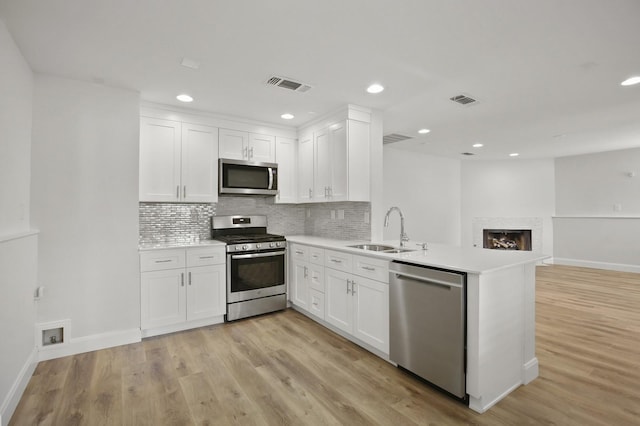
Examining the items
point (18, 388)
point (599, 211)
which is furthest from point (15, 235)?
point (599, 211)

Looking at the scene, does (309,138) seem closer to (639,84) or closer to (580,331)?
(639,84)

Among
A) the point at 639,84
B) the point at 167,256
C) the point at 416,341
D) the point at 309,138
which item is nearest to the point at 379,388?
the point at 416,341

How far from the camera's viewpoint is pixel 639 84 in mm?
3012

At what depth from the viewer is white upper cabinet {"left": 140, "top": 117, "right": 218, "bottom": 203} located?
341 cm

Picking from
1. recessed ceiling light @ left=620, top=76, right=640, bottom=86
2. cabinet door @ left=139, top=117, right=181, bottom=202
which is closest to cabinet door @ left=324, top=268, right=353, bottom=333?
cabinet door @ left=139, top=117, right=181, bottom=202

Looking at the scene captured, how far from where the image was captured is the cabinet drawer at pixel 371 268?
262cm

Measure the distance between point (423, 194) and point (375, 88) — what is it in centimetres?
406

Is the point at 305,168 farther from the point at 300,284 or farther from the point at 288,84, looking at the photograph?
the point at 300,284

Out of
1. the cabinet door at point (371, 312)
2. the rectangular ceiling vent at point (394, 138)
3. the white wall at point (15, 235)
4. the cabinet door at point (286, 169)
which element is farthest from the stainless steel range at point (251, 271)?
the rectangular ceiling vent at point (394, 138)

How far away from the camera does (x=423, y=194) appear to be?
6.68 m

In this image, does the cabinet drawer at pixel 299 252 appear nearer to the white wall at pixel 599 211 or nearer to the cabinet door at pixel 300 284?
the cabinet door at pixel 300 284

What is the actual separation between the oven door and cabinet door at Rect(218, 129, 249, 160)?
128cm

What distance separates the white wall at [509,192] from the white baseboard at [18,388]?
7.77 m

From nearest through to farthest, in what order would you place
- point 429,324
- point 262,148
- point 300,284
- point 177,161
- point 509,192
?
point 429,324, point 177,161, point 300,284, point 262,148, point 509,192
